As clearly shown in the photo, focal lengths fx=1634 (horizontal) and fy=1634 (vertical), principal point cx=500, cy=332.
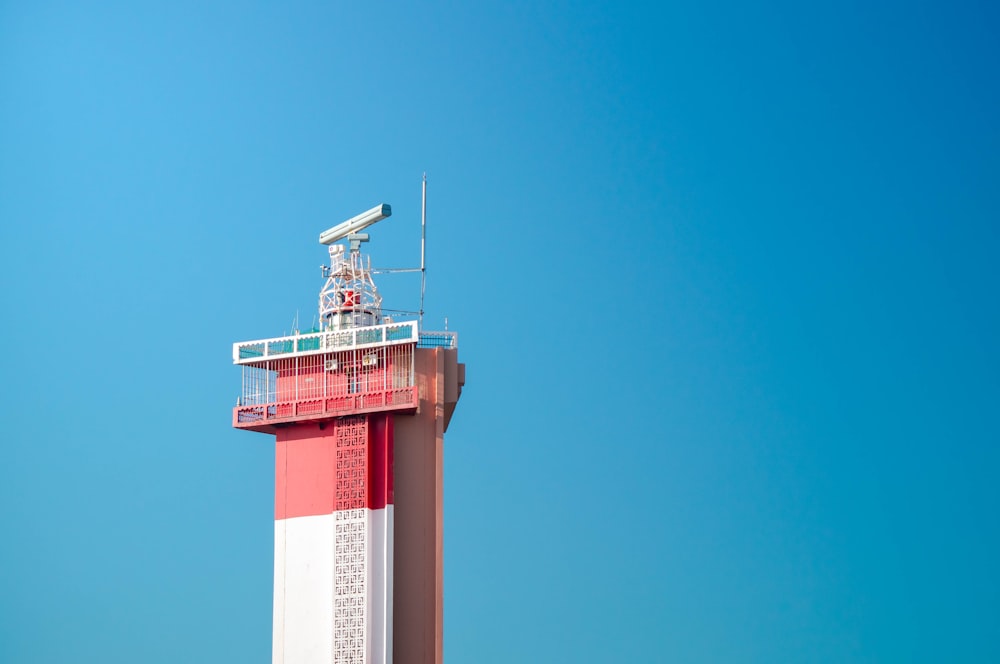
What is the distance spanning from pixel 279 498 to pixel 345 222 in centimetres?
934

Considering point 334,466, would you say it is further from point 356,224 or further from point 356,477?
point 356,224

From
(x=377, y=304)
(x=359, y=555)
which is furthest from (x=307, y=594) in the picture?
(x=377, y=304)

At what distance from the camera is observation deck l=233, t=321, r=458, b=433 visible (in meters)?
50.1

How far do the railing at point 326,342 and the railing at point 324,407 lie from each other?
1568 mm

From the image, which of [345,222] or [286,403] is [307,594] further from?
[345,222]

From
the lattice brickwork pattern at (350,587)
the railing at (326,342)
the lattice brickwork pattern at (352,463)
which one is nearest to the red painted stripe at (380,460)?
the lattice brickwork pattern at (352,463)

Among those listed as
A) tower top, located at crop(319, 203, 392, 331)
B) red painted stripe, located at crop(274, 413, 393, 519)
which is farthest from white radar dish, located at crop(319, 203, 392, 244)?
red painted stripe, located at crop(274, 413, 393, 519)

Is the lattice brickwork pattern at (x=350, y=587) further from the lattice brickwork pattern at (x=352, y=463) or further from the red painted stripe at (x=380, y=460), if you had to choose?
the red painted stripe at (x=380, y=460)

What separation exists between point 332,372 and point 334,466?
10.1 feet

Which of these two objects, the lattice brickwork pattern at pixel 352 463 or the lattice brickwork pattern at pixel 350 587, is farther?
the lattice brickwork pattern at pixel 352 463

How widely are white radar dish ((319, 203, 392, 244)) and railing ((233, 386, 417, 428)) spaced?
19.3 feet

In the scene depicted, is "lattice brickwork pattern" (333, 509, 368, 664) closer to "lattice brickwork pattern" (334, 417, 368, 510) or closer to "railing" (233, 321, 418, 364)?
"lattice brickwork pattern" (334, 417, 368, 510)

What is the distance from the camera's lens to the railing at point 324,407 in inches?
1955

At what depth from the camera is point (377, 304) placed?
172 ft
